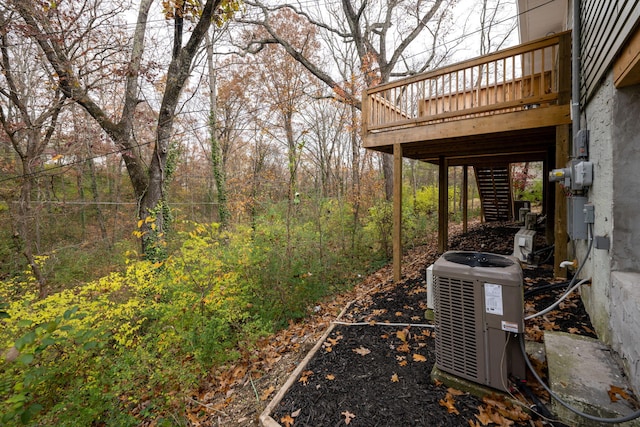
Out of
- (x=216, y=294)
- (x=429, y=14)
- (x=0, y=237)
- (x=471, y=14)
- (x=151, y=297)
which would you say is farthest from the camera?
(x=471, y=14)

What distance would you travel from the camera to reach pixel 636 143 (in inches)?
82.4

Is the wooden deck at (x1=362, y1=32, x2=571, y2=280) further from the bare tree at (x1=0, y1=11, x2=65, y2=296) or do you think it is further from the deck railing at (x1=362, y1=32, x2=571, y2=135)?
the bare tree at (x1=0, y1=11, x2=65, y2=296)

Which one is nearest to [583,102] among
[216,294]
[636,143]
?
[636,143]

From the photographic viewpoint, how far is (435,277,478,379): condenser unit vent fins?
6.69ft

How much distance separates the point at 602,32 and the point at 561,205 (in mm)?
2208

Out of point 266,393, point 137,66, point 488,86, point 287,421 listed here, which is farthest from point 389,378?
point 137,66

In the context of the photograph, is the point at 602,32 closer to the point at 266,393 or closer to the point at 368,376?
the point at 368,376

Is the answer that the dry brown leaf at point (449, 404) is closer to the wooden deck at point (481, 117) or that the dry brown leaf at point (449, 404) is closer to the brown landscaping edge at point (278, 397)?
the brown landscaping edge at point (278, 397)

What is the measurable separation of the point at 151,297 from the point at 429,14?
42.1 ft

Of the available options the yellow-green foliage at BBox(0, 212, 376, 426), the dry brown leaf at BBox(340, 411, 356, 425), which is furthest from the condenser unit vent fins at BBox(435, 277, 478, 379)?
the yellow-green foliage at BBox(0, 212, 376, 426)

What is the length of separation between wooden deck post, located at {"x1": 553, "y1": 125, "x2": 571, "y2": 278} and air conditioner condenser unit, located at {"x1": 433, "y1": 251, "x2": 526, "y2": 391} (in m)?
2.43

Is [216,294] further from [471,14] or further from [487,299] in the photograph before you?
[471,14]

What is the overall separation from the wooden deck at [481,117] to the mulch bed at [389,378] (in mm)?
1258

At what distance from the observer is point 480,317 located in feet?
6.55
